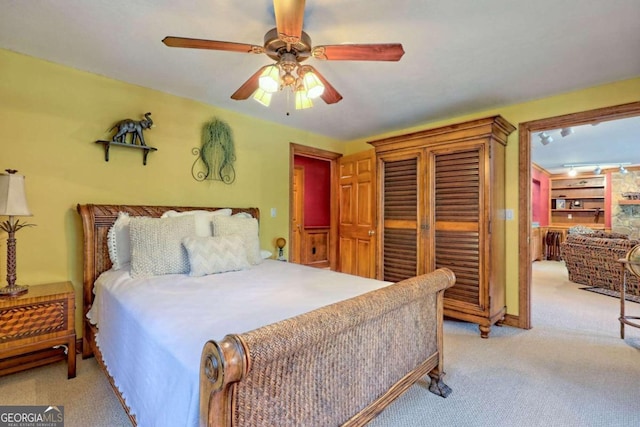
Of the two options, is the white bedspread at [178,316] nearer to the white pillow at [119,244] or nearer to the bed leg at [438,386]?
the white pillow at [119,244]

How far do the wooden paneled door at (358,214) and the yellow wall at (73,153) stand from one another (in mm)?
1839

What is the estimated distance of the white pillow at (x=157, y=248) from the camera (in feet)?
6.99

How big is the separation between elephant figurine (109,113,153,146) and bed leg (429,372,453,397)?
9.71 feet

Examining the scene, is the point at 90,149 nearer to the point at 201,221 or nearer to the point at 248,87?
the point at 201,221

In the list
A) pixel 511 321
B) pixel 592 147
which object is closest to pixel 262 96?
pixel 511 321

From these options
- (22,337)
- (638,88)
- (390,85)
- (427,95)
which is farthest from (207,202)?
(638,88)

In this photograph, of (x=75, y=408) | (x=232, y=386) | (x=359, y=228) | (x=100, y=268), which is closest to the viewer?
(x=232, y=386)

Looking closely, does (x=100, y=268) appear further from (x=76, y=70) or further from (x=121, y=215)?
(x=76, y=70)

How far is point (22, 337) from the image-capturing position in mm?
1899

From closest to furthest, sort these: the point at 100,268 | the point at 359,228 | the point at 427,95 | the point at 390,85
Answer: the point at 100,268, the point at 390,85, the point at 427,95, the point at 359,228

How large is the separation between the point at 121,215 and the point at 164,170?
0.64 metres

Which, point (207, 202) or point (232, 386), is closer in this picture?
point (232, 386)

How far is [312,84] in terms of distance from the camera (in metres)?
1.83

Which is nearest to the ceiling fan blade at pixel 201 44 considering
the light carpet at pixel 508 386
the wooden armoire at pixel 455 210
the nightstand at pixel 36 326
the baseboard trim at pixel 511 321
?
the nightstand at pixel 36 326
